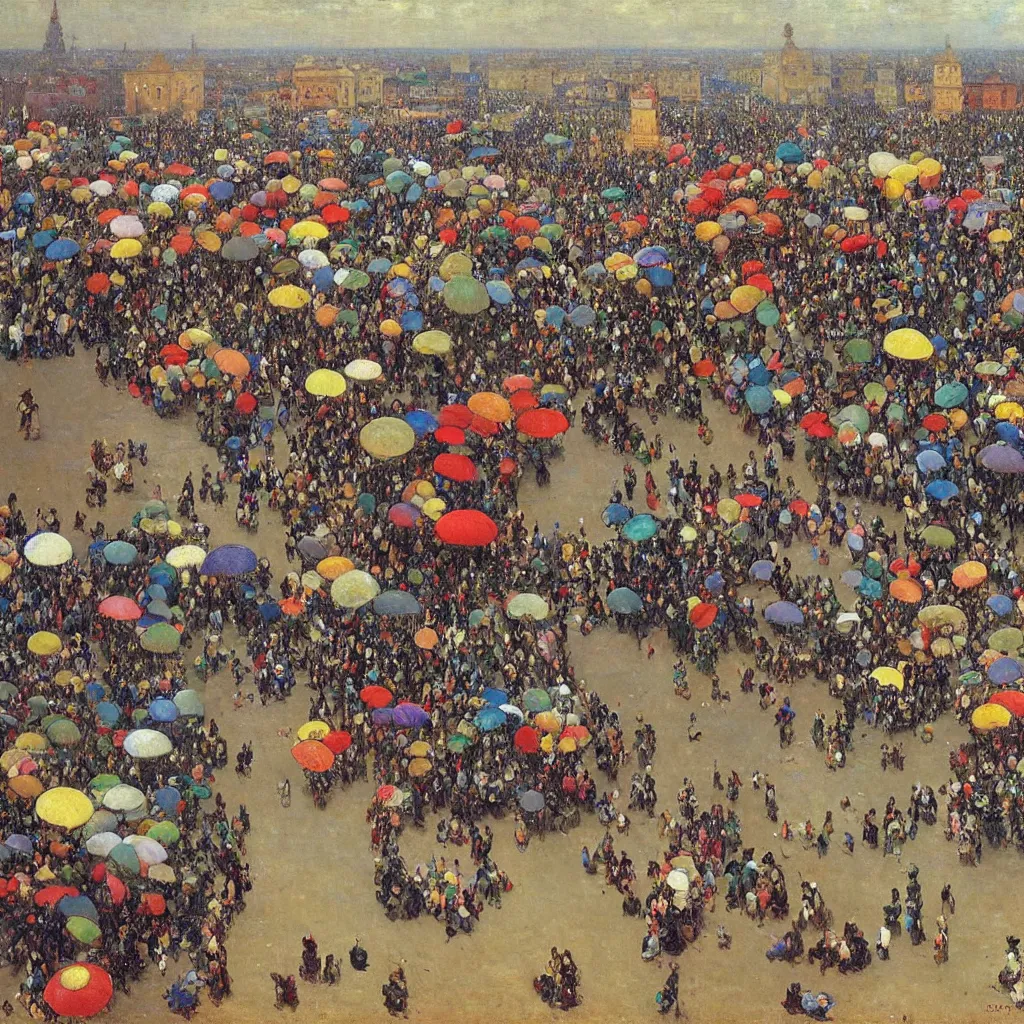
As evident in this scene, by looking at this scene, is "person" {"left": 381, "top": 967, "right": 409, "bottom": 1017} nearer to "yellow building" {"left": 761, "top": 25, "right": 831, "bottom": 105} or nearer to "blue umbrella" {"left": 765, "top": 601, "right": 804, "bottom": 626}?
"blue umbrella" {"left": 765, "top": 601, "right": 804, "bottom": 626}

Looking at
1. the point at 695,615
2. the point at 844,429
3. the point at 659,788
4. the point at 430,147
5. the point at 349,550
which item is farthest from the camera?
the point at 430,147

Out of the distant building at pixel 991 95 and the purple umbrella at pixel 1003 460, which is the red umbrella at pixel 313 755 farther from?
the distant building at pixel 991 95

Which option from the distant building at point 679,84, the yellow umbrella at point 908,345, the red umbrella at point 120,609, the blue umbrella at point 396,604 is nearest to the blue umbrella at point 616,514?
the blue umbrella at point 396,604

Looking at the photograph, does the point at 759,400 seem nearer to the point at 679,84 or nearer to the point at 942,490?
the point at 942,490

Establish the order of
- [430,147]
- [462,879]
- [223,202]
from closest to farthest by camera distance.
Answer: [462,879]
[223,202]
[430,147]

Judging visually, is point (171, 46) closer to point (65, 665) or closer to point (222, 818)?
point (65, 665)

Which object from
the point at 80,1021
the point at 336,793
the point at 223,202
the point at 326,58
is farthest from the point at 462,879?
the point at 326,58

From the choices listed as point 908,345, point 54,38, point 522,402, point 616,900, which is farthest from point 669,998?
point 54,38

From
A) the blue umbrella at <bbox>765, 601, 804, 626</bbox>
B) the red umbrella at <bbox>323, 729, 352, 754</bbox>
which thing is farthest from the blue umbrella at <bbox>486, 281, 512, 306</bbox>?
the red umbrella at <bbox>323, 729, 352, 754</bbox>
